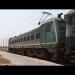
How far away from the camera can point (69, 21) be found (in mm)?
Result: 15203

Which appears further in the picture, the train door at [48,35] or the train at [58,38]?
the train door at [48,35]

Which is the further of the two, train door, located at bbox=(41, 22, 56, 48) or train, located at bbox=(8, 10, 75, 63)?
train door, located at bbox=(41, 22, 56, 48)

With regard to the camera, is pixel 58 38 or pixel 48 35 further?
pixel 48 35

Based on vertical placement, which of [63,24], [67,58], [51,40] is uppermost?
[63,24]

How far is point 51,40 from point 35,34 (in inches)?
188

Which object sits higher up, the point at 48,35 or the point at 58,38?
the point at 48,35
